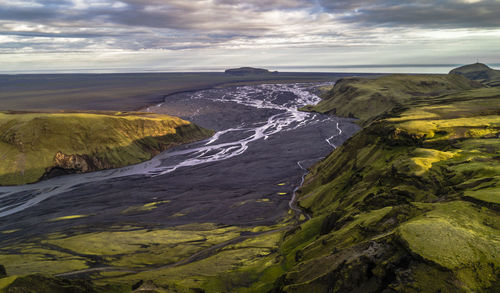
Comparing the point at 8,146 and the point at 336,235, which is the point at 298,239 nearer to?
the point at 336,235

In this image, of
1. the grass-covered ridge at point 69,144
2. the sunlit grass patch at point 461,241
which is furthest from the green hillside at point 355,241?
the grass-covered ridge at point 69,144

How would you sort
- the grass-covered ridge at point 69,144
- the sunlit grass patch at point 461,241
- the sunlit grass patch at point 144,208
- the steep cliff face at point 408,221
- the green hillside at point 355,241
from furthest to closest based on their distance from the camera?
the grass-covered ridge at point 69,144 < the sunlit grass patch at point 144,208 < the green hillside at point 355,241 < the steep cliff face at point 408,221 < the sunlit grass patch at point 461,241

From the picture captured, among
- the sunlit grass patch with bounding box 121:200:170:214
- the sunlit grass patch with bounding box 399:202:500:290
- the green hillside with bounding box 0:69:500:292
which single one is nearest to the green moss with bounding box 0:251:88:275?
the green hillside with bounding box 0:69:500:292

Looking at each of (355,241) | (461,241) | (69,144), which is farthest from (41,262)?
(69,144)

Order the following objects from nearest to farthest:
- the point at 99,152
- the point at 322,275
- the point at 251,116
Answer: the point at 322,275 → the point at 99,152 → the point at 251,116

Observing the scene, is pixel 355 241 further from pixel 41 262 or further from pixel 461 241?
pixel 41 262

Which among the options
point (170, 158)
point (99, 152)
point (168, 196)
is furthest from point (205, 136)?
point (168, 196)

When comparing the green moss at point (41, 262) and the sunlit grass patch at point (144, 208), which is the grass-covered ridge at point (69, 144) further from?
the green moss at point (41, 262)

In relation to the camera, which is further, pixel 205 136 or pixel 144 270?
pixel 205 136
